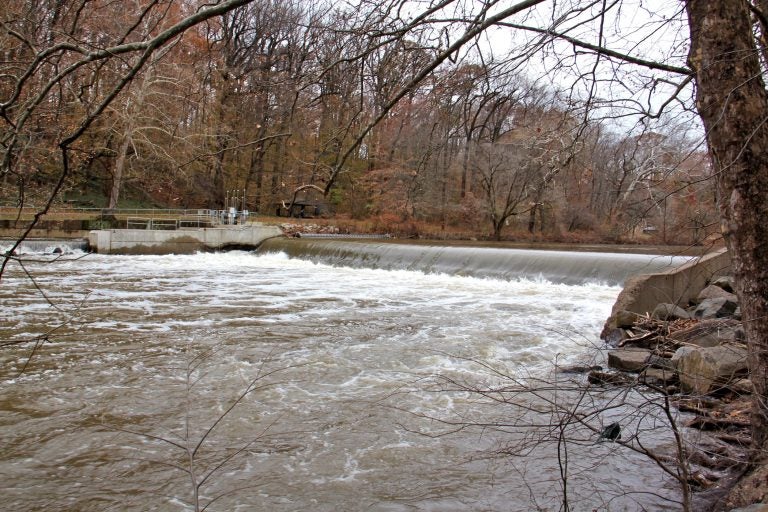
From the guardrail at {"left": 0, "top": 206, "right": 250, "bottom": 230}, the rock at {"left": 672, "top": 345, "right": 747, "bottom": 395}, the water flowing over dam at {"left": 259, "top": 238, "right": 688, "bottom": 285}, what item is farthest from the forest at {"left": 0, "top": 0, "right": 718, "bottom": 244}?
the guardrail at {"left": 0, "top": 206, "right": 250, "bottom": 230}

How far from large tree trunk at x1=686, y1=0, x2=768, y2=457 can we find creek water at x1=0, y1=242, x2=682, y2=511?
591 mm

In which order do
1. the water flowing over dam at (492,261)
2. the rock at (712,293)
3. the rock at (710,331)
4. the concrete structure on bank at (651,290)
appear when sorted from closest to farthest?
1. the rock at (710,331)
2. the concrete structure on bank at (651,290)
3. the rock at (712,293)
4. the water flowing over dam at (492,261)

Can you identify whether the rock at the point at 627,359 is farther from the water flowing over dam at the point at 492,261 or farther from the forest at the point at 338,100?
the water flowing over dam at the point at 492,261

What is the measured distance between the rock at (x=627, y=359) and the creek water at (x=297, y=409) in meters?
0.73

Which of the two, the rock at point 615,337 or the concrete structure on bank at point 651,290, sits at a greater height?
the concrete structure on bank at point 651,290

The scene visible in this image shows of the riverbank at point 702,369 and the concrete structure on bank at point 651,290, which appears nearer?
the riverbank at point 702,369

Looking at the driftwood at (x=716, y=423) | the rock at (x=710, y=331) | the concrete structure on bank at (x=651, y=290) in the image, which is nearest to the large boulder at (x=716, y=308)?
the concrete structure on bank at (x=651, y=290)

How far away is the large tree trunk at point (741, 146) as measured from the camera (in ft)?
9.20

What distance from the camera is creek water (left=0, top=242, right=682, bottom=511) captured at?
3973mm

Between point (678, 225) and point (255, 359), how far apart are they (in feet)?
17.8

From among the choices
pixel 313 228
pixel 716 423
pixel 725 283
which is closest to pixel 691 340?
pixel 716 423

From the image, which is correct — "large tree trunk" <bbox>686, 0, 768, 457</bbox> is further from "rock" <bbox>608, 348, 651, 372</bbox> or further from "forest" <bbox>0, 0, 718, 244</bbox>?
"rock" <bbox>608, 348, 651, 372</bbox>

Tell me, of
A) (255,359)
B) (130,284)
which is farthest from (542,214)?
(255,359)

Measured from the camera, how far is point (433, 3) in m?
3.07
